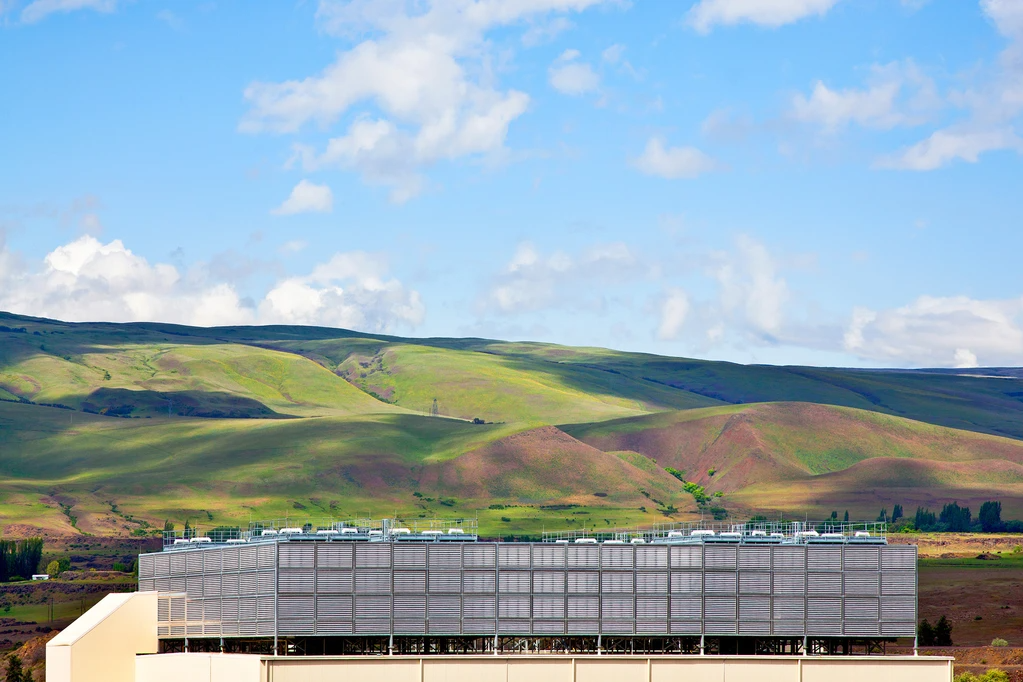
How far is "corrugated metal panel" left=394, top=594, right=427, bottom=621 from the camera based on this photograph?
80438 millimetres

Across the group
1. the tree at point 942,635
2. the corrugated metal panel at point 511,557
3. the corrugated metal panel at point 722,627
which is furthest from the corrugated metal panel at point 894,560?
the tree at point 942,635

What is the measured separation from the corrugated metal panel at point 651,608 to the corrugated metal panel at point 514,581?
22.0 ft

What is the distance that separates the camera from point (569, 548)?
82.0m

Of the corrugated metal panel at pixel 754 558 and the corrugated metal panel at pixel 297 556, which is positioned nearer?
the corrugated metal panel at pixel 297 556

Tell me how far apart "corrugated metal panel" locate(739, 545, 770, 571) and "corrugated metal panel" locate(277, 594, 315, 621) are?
25359mm

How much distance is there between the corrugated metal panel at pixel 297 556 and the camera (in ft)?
262

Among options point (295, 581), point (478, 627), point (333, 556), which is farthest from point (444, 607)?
point (295, 581)

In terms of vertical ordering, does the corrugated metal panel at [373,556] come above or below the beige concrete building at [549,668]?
above

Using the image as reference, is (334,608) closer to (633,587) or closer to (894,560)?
(633,587)

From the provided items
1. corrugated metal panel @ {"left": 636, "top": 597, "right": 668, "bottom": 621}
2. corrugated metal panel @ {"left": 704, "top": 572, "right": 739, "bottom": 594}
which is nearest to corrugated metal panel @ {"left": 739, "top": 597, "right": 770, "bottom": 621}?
corrugated metal panel @ {"left": 704, "top": 572, "right": 739, "bottom": 594}

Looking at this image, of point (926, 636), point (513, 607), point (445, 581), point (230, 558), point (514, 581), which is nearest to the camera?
point (445, 581)

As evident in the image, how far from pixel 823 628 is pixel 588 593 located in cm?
1394

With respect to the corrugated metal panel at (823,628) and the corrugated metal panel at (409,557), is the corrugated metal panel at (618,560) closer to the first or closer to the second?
the corrugated metal panel at (409,557)

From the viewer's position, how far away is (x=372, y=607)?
8038 centimetres
